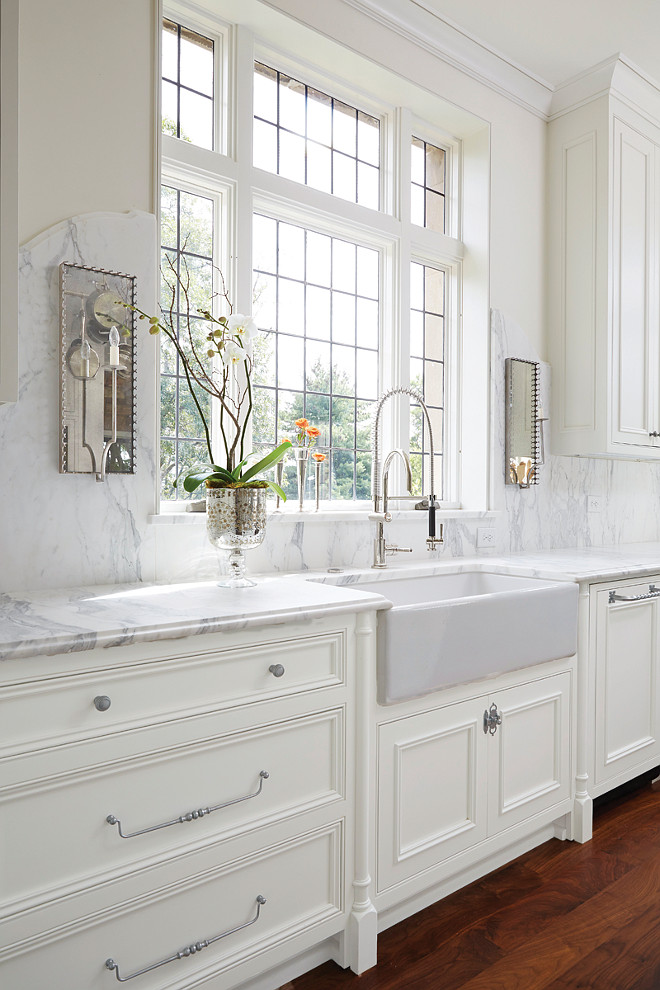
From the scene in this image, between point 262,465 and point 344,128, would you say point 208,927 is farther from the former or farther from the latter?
point 344,128

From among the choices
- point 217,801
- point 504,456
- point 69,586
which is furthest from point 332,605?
point 504,456

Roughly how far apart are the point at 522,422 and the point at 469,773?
169cm

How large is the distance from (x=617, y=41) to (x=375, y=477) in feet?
7.03

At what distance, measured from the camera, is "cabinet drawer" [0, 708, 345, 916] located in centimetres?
115

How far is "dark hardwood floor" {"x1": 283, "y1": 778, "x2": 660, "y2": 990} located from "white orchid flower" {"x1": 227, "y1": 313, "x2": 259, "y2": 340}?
5.17ft

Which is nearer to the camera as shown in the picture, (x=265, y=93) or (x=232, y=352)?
(x=232, y=352)

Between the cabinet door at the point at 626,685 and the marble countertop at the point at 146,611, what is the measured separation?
46.6 inches

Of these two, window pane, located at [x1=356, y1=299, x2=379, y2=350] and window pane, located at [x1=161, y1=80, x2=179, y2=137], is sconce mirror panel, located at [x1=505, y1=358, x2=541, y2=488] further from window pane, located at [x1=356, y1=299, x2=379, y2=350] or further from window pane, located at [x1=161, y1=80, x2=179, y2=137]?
window pane, located at [x1=161, y1=80, x2=179, y2=137]

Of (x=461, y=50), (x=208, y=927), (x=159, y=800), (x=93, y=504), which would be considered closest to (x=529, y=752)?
(x=208, y=927)

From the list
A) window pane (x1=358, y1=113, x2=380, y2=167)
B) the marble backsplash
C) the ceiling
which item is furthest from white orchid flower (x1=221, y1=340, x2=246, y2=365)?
the ceiling

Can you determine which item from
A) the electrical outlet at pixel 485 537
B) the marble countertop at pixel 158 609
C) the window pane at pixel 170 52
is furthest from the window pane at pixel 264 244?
the electrical outlet at pixel 485 537

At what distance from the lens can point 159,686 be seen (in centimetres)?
130

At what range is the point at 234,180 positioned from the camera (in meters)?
2.25

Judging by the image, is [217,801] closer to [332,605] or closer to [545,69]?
[332,605]
